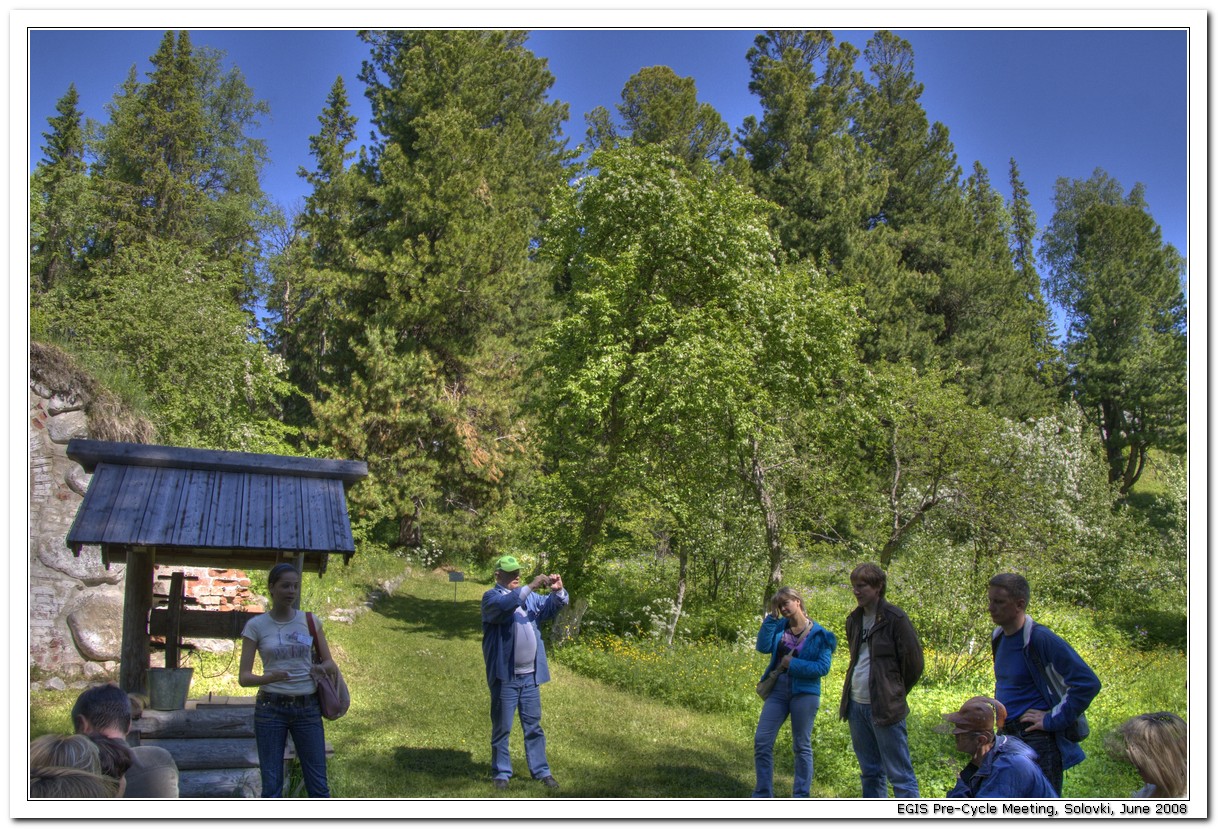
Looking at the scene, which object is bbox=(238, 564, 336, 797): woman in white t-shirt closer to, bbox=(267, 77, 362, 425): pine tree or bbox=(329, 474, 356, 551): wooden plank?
bbox=(329, 474, 356, 551): wooden plank

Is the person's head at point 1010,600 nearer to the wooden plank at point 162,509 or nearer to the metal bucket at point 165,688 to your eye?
the wooden plank at point 162,509

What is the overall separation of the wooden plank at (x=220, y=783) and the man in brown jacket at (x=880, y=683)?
12.0 ft

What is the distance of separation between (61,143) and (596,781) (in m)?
28.1

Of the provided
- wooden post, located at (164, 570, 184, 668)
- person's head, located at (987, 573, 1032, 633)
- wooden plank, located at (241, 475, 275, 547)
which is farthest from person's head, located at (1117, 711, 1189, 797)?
wooden post, located at (164, 570, 184, 668)

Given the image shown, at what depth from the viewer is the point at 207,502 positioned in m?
5.93

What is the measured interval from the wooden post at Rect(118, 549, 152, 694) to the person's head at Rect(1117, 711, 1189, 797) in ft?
20.1

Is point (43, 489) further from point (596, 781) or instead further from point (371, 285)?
point (371, 285)

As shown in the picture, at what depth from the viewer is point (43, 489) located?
29.3 ft

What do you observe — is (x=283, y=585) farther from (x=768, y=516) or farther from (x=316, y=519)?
(x=768, y=516)

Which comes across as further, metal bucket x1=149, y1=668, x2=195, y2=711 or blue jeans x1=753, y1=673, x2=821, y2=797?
metal bucket x1=149, y1=668, x2=195, y2=711

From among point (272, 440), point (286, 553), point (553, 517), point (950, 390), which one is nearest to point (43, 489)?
point (286, 553)

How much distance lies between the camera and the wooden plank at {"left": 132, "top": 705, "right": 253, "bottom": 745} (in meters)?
6.27

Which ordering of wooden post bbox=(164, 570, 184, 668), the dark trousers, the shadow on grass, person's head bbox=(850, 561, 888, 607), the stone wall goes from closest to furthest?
the dark trousers → person's head bbox=(850, 561, 888, 607) → wooden post bbox=(164, 570, 184, 668) → the stone wall → the shadow on grass

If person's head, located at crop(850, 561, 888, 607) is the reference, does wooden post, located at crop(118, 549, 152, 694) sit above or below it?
below
